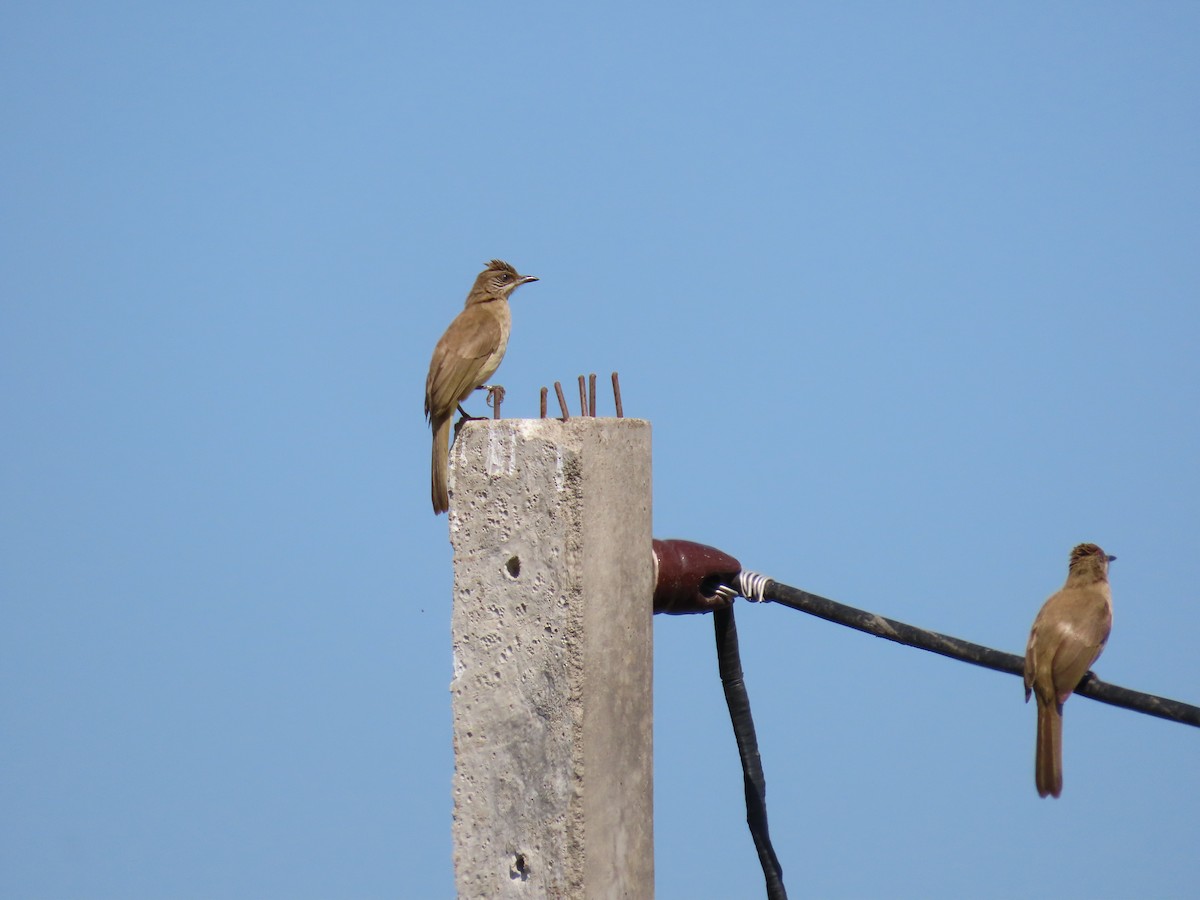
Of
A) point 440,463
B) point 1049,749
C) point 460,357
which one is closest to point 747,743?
point 1049,749

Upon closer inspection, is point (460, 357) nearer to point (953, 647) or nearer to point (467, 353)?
point (467, 353)

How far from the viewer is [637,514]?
400 centimetres

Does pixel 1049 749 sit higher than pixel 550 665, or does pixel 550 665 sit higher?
pixel 550 665

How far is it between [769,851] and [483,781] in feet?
4.43

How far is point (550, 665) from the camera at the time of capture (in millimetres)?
3650

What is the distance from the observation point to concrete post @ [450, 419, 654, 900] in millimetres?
3613

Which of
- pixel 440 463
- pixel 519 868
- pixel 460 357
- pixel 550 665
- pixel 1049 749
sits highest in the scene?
pixel 460 357

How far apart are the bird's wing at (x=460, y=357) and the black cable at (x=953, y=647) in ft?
6.89

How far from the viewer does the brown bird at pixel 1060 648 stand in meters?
4.27

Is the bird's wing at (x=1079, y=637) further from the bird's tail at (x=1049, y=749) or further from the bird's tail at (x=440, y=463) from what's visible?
the bird's tail at (x=440, y=463)

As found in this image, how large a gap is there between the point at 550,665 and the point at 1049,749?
188 centimetres

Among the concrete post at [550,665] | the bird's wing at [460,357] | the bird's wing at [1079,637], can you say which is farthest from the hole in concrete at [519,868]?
the bird's wing at [460,357]

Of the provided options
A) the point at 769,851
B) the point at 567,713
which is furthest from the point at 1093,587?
the point at 567,713

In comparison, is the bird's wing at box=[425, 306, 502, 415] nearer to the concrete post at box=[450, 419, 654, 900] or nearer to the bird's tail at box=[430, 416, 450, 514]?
the bird's tail at box=[430, 416, 450, 514]
